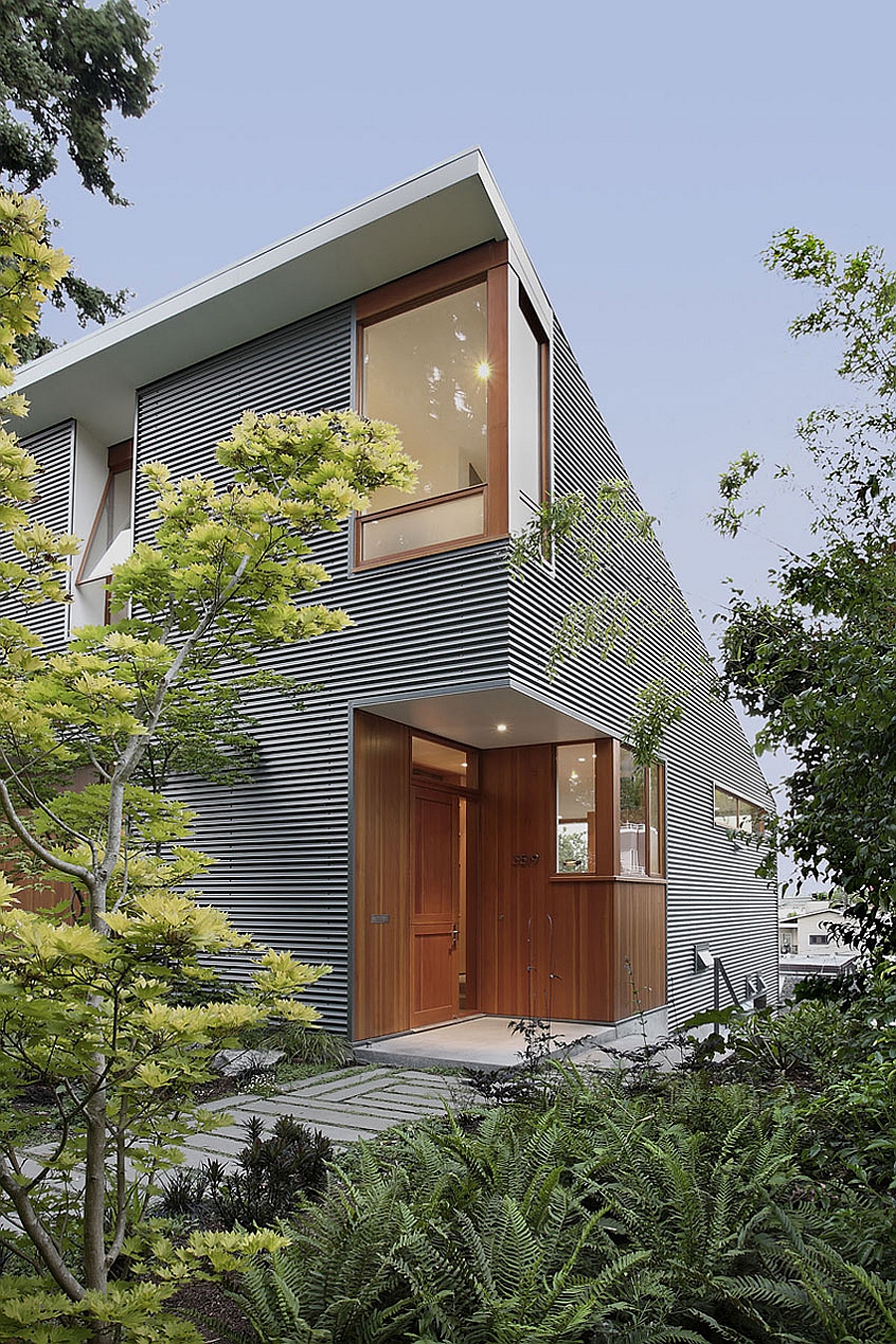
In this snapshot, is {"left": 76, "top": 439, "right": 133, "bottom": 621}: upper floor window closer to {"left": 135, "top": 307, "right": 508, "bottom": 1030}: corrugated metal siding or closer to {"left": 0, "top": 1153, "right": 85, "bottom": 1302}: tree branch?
{"left": 135, "top": 307, "right": 508, "bottom": 1030}: corrugated metal siding

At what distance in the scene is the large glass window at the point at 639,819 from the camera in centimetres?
976

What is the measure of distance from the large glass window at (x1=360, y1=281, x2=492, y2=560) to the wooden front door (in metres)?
2.38

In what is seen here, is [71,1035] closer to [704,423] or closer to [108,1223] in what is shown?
[108,1223]

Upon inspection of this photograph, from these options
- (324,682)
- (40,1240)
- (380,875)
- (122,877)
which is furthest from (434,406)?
(40,1240)

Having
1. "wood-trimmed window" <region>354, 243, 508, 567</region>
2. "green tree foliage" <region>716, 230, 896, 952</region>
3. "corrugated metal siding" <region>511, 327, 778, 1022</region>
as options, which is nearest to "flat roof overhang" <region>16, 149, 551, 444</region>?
"wood-trimmed window" <region>354, 243, 508, 567</region>

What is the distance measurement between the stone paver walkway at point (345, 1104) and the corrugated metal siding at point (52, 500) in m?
5.99

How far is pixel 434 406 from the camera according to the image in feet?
28.6

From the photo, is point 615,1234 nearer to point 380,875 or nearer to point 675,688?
point 380,875

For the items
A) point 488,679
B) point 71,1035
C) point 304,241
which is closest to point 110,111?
point 304,241

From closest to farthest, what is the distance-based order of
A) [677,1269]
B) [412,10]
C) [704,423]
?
1. [677,1269]
2. [412,10]
3. [704,423]

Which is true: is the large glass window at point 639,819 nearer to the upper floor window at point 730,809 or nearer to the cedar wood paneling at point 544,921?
the cedar wood paneling at point 544,921

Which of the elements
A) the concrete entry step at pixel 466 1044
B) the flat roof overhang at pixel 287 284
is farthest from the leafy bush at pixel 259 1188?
the flat roof overhang at pixel 287 284

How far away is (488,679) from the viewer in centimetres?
→ 743

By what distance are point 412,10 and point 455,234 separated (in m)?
108
